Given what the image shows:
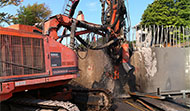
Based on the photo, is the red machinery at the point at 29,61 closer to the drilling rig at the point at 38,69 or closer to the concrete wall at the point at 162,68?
the drilling rig at the point at 38,69

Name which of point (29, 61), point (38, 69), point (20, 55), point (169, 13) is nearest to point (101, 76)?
point (38, 69)

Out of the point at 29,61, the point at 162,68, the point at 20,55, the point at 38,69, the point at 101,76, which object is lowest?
the point at 101,76

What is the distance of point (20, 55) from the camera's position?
4.07 meters

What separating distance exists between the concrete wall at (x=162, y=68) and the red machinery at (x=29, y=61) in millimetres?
5579

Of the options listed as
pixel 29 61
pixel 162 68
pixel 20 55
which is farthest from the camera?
pixel 162 68

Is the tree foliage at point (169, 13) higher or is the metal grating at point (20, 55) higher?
the tree foliage at point (169, 13)

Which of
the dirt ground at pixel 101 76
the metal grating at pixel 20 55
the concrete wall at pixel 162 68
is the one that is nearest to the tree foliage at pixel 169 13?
the concrete wall at pixel 162 68

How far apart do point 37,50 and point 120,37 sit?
370cm

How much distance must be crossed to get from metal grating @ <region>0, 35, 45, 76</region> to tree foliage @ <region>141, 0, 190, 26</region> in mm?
21222

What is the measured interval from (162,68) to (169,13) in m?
15.7

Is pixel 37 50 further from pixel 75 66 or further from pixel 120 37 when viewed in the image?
pixel 120 37

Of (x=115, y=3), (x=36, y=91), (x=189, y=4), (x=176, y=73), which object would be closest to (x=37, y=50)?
(x=36, y=91)

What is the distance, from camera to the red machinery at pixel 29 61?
378 cm

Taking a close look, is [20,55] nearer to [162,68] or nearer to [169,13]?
[162,68]
